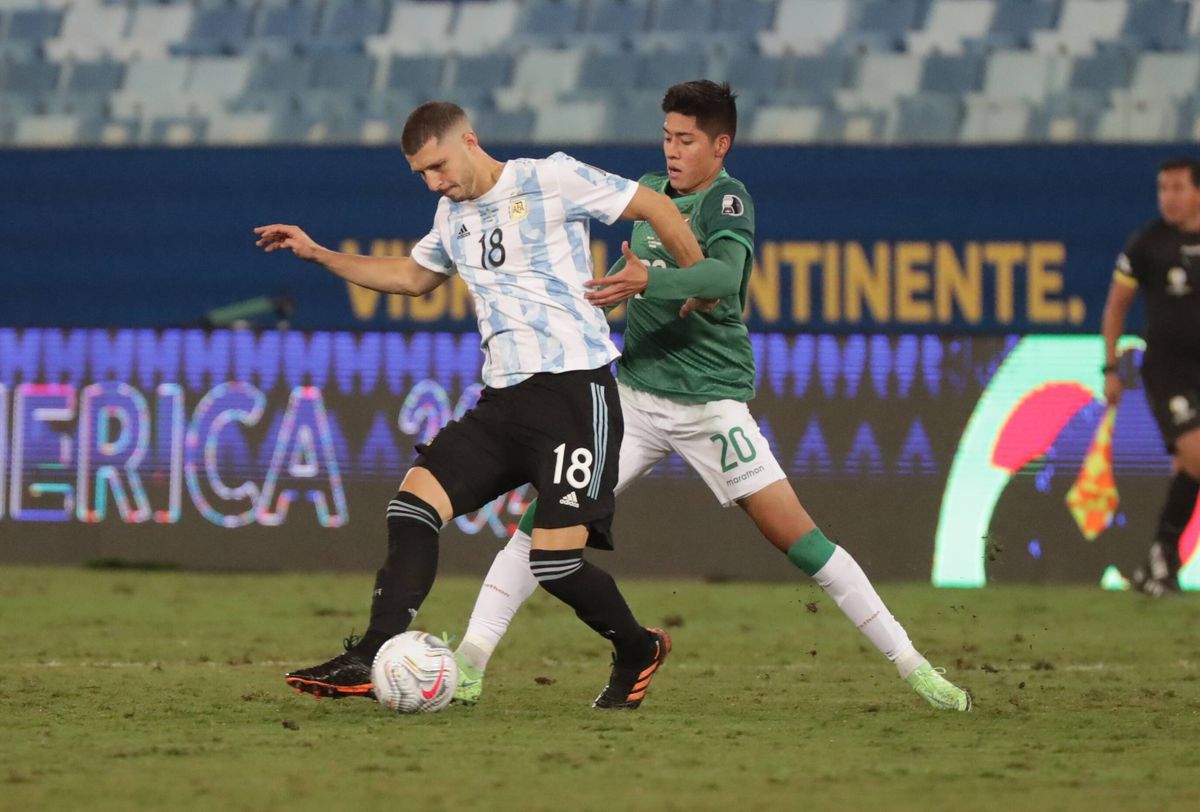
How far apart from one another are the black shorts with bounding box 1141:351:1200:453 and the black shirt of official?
0.04 m

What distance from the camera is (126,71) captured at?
1530 centimetres

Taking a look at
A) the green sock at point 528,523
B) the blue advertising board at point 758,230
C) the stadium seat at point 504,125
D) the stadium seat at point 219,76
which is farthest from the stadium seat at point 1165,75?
the green sock at point 528,523

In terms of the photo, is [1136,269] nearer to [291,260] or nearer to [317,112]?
[291,260]

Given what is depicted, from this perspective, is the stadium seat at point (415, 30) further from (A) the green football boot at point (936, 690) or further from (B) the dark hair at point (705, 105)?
(A) the green football boot at point (936, 690)

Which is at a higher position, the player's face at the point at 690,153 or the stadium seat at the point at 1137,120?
the stadium seat at the point at 1137,120

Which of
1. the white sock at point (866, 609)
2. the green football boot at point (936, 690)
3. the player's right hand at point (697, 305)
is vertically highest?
the player's right hand at point (697, 305)

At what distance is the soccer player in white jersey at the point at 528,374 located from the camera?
533 cm

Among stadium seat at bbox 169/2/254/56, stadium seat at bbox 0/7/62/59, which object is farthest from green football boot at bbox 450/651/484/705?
stadium seat at bbox 0/7/62/59

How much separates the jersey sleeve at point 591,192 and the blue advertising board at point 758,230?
23.4 ft

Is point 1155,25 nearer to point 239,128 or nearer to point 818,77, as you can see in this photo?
point 818,77

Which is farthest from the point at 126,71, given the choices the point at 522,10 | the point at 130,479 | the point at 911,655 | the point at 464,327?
the point at 911,655

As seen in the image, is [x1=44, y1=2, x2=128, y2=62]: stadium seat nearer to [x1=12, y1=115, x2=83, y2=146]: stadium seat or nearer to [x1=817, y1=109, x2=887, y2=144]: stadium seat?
[x1=12, y1=115, x2=83, y2=146]: stadium seat

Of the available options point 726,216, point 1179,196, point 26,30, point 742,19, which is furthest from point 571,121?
point 726,216

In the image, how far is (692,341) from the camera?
5801mm
